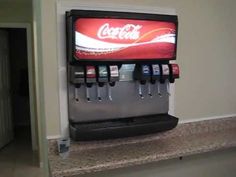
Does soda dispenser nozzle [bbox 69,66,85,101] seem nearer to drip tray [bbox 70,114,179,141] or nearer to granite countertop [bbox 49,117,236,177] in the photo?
drip tray [bbox 70,114,179,141]

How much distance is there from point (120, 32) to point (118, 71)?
10.7 inches

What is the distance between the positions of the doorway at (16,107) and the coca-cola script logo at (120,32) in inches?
96.5

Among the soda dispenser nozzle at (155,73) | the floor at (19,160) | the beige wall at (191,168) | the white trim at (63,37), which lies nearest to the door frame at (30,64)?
the floor at (19,160)

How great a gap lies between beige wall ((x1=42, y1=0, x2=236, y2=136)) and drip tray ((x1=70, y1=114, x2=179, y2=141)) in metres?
0.29

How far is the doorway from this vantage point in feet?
12.7

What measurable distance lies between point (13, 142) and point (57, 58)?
11.0ft

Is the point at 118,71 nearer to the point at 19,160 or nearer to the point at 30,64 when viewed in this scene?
the point at 30,64

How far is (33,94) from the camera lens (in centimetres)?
397

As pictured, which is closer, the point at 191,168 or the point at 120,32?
the point at 120,32

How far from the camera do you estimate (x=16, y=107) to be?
579 cm

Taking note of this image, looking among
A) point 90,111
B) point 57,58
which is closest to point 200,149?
point 90,111

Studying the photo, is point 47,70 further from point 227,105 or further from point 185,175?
point 227,105

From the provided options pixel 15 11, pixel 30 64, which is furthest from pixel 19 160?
pixel 15 11

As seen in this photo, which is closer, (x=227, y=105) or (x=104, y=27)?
(x=104, y=27)
